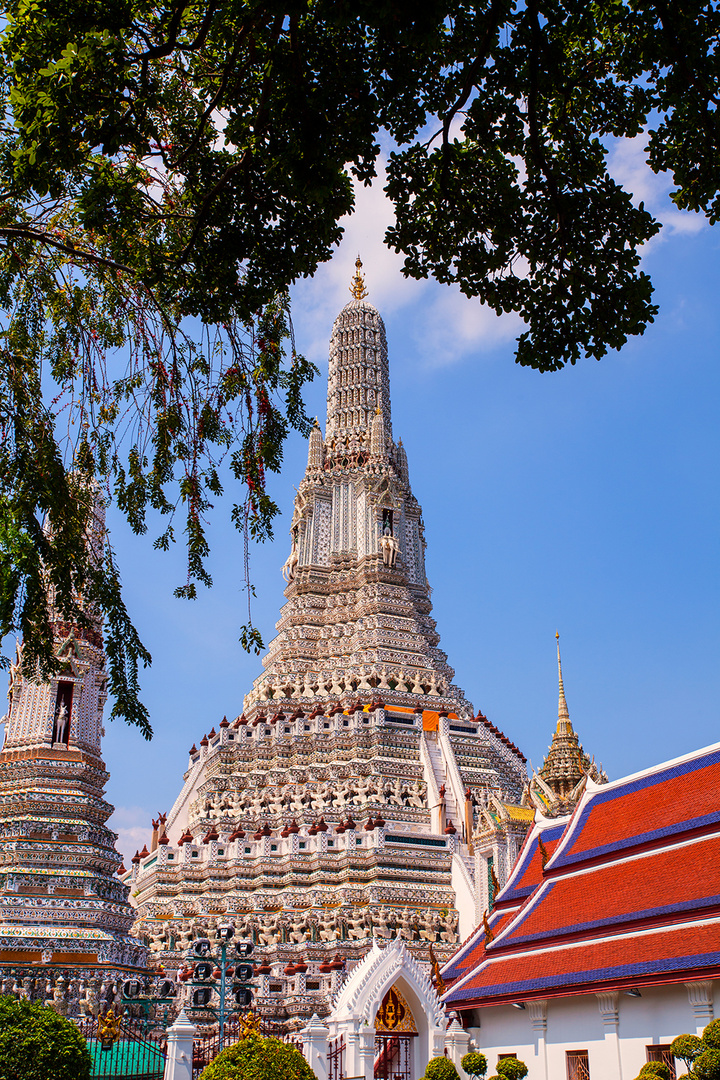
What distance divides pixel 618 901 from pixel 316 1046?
552 cm

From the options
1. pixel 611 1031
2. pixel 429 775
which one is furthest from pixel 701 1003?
pixel 429 775

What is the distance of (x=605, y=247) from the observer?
939 centimetres

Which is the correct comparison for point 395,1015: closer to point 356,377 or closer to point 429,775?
point 429,775

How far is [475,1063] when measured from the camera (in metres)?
15.2

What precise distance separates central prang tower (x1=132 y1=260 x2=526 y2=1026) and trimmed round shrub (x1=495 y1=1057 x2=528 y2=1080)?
8.93m

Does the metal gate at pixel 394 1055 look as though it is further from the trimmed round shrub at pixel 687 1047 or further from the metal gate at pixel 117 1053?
the trimmed round shrub at pixel 687 1047

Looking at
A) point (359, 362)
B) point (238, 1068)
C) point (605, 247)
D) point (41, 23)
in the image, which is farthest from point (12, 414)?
point (359, 362)

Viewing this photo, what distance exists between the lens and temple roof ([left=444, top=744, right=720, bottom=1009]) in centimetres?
1353

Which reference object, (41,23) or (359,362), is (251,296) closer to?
(41,23)

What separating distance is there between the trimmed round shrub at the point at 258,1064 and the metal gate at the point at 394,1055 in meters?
5.60

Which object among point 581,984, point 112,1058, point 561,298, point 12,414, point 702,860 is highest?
point 561,298

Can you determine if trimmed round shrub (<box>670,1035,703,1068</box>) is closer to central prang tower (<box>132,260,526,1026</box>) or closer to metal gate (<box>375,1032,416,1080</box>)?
metal gate (<box>375,1032,416,1080</box>)

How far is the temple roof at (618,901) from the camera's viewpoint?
1353 centimetres

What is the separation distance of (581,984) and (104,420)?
10869mm
